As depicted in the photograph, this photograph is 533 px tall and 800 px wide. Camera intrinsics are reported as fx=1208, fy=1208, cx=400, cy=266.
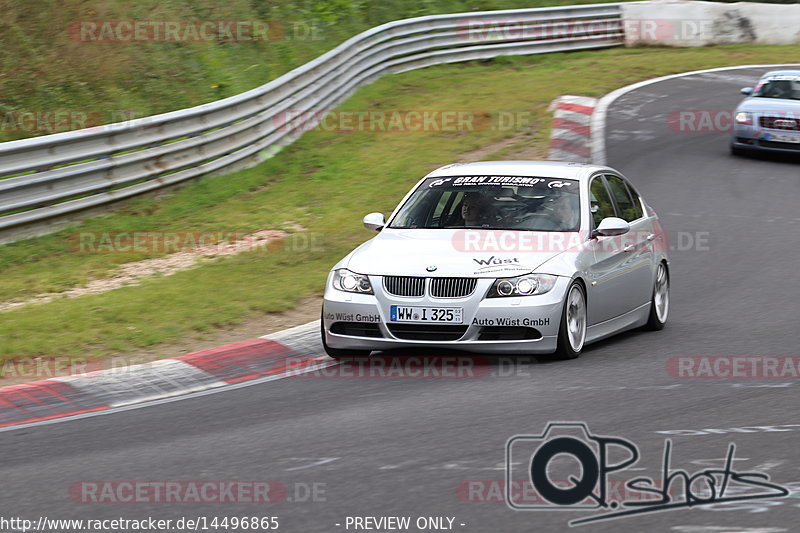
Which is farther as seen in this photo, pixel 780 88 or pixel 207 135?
pixel 780 88

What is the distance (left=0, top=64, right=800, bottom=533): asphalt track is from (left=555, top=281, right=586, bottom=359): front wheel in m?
0.11

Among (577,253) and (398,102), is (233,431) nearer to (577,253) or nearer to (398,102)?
(577,253)

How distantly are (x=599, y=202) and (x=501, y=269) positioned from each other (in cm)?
175

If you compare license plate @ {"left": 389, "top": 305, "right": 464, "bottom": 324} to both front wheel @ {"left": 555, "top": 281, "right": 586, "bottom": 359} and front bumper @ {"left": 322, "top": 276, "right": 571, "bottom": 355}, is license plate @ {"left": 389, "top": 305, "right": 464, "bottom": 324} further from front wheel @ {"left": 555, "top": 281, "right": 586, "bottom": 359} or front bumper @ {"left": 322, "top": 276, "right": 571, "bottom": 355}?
front wheel @ {"left": 555, "top": 281, "right": 586, "bottom": 359}

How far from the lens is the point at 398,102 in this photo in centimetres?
2403

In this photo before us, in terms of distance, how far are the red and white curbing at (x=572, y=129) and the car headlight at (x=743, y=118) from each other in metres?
2.49

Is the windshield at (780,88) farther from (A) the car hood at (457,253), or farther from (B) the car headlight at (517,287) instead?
(B) the car headlight at (517,287)

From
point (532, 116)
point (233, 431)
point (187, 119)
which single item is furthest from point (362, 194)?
point (233, 431)

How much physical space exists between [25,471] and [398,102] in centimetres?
1822

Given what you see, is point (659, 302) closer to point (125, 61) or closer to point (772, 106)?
point (772, 106)

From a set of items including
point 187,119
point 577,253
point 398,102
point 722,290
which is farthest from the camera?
point 398,102

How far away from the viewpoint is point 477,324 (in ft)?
28.9

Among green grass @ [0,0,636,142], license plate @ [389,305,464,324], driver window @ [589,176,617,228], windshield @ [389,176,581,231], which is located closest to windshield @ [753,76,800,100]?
green grass @ [0,0,636,142]

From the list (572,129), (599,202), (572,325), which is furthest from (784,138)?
(572,325)
